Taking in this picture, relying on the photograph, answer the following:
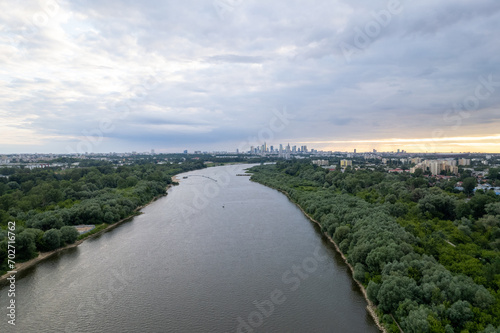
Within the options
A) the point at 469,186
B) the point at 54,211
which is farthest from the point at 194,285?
the point at 469,186

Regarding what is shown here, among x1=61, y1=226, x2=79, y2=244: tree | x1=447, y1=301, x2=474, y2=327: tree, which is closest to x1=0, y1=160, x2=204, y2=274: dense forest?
x1=61, y1=226, x2=79, y2=244: tree

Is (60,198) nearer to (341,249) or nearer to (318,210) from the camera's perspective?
(318,210)

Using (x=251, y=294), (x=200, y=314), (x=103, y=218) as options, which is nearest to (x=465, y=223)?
(x=251, y=294)

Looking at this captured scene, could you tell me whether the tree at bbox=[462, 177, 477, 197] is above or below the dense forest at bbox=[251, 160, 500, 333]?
above

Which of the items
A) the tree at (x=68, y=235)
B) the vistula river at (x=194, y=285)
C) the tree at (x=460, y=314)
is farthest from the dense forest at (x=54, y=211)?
the tree at (x=460, y=314)

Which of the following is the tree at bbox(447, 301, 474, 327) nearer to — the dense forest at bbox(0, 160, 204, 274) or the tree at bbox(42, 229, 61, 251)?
the dense forest at bbox(0, 160, 204, 274)

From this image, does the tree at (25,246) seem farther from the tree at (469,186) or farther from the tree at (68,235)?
the tree at (469,186)
